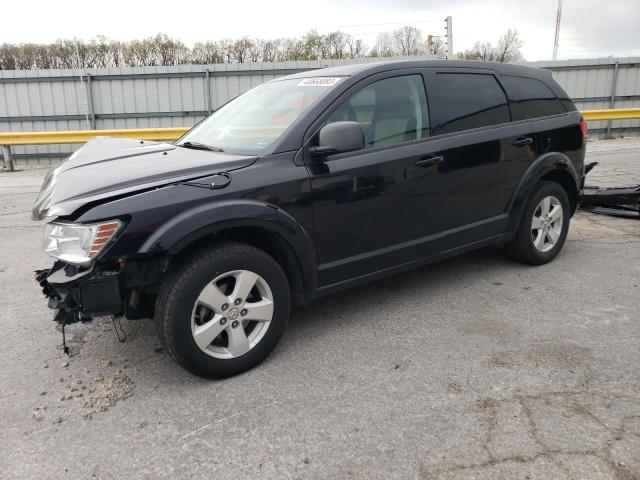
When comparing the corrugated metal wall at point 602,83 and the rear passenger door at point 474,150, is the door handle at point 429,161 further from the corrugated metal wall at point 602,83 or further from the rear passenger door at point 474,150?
the corrugated metal wall at point 602,83

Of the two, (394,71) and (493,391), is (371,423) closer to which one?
(493,391)

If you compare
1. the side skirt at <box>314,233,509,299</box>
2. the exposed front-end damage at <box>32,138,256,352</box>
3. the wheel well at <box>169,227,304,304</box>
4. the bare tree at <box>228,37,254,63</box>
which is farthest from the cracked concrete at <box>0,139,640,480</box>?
the bare tree at <box>228,37,254,63</box>

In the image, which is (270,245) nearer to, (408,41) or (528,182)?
(528,182)

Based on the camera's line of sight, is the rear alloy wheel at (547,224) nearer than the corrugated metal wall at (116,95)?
Yes

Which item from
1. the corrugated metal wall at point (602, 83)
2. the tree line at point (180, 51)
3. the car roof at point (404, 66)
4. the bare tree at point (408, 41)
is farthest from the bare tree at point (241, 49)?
the car roof at point (404, 66)

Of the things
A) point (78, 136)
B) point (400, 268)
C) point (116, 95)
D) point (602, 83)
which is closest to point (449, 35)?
point (602, 83)

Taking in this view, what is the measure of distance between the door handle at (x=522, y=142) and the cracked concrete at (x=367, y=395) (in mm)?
1138

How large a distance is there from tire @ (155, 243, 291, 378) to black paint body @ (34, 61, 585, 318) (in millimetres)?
122

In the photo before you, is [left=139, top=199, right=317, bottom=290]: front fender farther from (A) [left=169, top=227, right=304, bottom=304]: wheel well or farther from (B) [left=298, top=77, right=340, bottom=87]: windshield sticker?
(B) [left=298, top=77, right=340, bottom=87]: windshield sticker

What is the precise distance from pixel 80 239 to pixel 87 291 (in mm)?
257

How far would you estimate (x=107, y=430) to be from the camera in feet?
7.89

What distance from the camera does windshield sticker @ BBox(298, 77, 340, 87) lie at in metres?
3.35

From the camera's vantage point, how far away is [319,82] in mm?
3469

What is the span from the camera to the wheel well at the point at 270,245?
9.16ft
